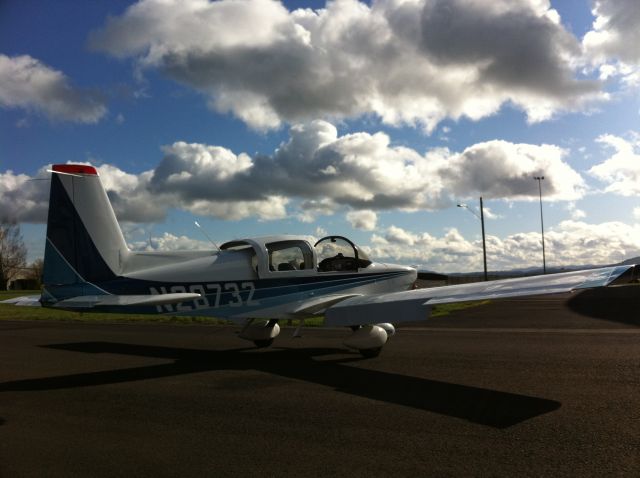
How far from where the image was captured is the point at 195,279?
10.0m

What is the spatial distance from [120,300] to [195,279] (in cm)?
148

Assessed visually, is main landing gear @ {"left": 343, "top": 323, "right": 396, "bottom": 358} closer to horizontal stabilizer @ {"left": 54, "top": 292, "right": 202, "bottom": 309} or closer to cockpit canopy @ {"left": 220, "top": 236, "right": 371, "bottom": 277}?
cockpit canopy @ {"left": 220, "top": 236, "right": 371, "bottom": 277}

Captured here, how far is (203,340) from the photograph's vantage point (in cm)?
1385

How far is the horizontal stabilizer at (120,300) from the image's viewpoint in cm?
900

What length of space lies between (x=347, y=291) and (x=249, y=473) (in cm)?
737

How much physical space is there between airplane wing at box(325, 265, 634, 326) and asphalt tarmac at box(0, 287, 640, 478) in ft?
3.19

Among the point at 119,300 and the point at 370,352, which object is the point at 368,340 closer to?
the point at 370,352

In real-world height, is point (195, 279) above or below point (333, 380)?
above

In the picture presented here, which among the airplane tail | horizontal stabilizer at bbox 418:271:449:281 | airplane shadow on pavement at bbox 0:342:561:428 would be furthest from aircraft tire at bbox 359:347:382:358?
the airplane tail

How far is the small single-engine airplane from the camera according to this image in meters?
9.28

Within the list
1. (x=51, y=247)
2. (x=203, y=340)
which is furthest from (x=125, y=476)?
(x=203, y=340)

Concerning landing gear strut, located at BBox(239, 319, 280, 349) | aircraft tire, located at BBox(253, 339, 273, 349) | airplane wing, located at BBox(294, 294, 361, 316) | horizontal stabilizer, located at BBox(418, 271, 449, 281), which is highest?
horizontal stabilizer, located at BBox(418, 271, 449, 281)

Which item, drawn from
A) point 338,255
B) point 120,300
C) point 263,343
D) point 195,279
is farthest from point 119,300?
point 338,255

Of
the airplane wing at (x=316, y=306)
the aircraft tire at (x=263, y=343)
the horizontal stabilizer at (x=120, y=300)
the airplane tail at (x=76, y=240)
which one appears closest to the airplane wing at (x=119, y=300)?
the horizontal stabilizer at (x=120, y=300)
